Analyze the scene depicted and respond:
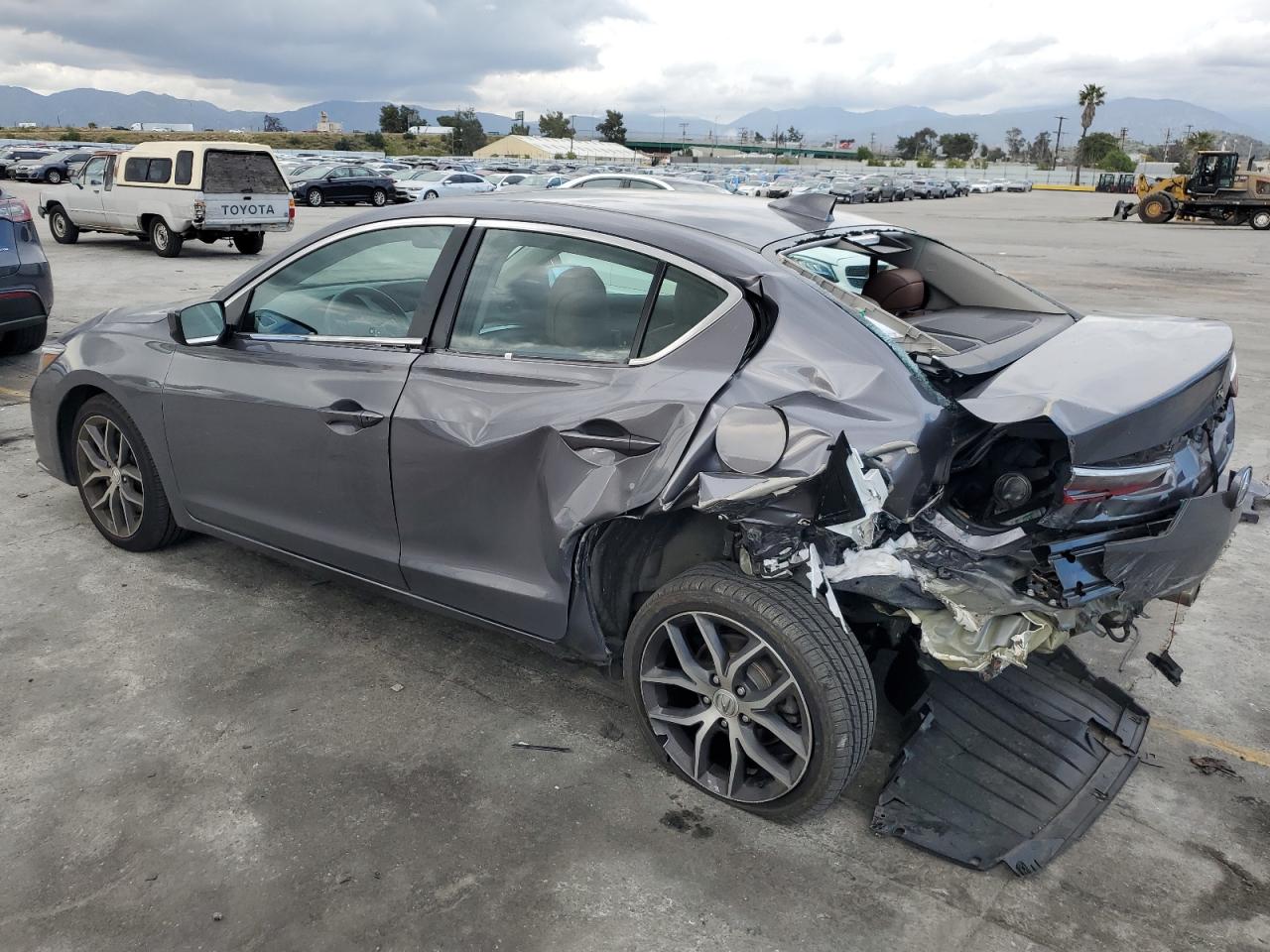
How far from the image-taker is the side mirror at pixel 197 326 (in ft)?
12.6

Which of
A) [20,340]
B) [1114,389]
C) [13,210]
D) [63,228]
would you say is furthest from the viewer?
[63,228]

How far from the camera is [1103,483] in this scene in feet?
8.44

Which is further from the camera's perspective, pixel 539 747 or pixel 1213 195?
pixel 1213 195

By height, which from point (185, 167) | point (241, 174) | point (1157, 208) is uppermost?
point (185, 167)

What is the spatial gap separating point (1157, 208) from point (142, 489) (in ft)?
131

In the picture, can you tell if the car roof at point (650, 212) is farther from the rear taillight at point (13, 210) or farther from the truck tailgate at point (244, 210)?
the truck tailgate at point (244, 210)

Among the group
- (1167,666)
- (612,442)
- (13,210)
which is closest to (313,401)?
(612,442)

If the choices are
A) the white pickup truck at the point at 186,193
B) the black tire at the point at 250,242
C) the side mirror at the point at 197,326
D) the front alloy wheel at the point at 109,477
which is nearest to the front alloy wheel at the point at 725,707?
the side mirror at the point at 197,326

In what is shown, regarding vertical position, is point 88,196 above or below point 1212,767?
above

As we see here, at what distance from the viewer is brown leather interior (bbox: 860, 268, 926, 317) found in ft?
12.8

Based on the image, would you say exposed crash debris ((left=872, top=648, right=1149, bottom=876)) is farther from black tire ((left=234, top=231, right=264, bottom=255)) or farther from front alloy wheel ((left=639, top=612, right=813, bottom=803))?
black tire ((left=234, top=231, right=264, bottom=255))

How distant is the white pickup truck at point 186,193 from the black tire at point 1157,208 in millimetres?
31992

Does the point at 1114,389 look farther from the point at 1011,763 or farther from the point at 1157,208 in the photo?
the point at 1157,208

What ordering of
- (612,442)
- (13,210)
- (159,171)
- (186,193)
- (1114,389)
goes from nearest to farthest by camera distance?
(1114,389) < (612,442) < (13,210) < (186,193) < (159,171)
